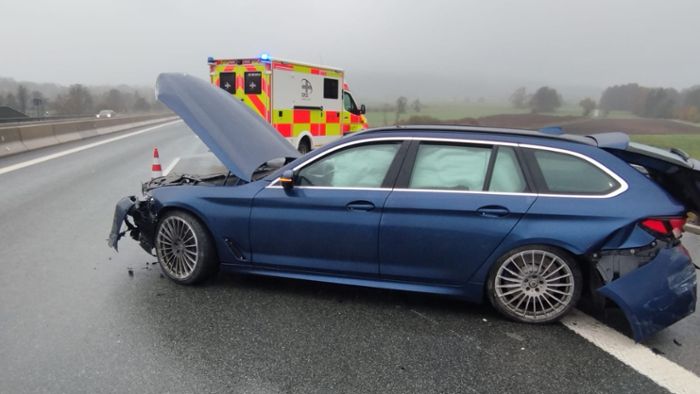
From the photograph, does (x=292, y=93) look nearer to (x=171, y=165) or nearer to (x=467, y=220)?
(x=171, y=165)

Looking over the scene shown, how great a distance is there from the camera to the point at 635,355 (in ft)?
10.5

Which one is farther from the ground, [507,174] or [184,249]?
[507,174]

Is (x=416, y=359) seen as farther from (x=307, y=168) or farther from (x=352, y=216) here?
(x=307, y=168)

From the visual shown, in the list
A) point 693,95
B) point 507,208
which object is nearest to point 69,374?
point 507,208

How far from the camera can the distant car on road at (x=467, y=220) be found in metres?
3.34

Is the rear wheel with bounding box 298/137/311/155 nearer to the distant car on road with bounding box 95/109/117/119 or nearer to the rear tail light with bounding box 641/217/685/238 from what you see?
the rear tail light with bounding box 641/217/685/238

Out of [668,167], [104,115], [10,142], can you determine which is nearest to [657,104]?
[668,167]

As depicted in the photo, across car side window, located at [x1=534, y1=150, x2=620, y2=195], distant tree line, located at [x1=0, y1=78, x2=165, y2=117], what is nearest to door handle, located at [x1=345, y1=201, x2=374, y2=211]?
car side window, located at [x1=534, y1=150, x2=620, y2=195]

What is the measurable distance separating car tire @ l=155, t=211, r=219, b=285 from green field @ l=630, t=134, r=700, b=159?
24.5 ft

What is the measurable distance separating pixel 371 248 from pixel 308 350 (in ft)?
3.02

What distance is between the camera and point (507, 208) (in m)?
3.51

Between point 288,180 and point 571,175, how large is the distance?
2107 millimetres

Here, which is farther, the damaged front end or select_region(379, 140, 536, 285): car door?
select_region(379, 140, 536, 285): car door

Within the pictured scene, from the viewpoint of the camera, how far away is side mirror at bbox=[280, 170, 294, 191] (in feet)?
13.0
